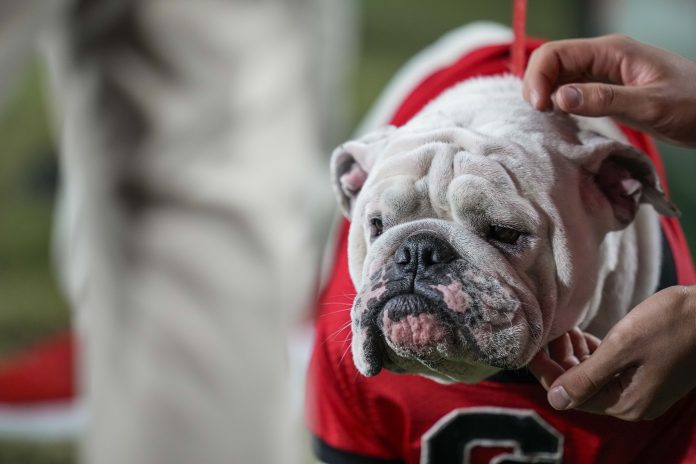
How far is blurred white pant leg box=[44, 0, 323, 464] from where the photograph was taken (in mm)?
649

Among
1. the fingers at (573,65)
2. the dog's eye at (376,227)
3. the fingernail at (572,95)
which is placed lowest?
the dog's eye at (376,227)

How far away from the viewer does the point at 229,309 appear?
724 mm

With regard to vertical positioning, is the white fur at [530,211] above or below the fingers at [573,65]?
below

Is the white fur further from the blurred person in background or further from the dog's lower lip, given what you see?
the blurred person in background

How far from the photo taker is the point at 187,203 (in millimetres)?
697

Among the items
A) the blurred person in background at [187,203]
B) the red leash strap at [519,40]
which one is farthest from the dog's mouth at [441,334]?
the blurred person in background at [187,203]

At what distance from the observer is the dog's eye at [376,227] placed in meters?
0.35

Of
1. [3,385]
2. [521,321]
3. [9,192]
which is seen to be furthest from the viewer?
[9,192]

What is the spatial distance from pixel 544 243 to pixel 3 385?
3.48 ft

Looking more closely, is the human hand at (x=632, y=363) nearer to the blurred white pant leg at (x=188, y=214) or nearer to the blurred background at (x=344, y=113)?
the blurred background at (x=344, y=113)

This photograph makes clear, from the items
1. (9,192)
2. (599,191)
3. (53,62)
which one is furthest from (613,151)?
(9,192)

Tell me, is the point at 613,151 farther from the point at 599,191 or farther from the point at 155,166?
the point at 155,166

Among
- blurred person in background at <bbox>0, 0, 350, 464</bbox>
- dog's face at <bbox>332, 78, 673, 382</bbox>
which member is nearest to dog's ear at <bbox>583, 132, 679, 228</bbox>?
dog's face at <bbox>332, 78, 673, 382</bbox>

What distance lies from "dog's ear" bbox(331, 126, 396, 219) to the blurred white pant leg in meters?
0.25
